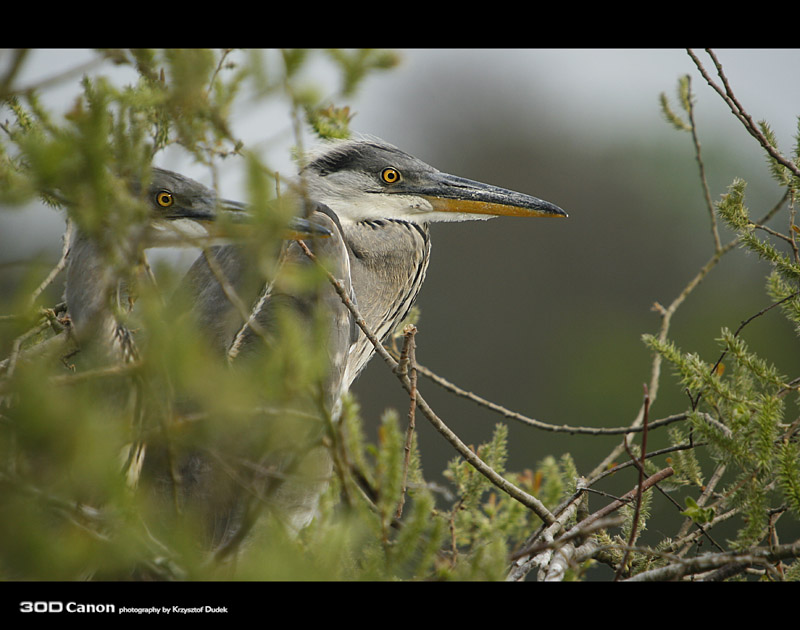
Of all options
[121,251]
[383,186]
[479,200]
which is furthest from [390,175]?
[121,251]

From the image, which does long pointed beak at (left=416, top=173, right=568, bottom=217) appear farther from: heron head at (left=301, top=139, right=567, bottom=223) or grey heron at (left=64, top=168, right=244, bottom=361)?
grey heron at (left=64, top=168, right=244, bottom=361)

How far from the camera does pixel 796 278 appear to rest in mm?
1968

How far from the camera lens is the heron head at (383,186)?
308 centimetres

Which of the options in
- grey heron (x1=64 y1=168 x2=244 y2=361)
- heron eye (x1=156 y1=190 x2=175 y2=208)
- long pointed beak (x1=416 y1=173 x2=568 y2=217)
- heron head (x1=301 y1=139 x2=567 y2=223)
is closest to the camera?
grey heron (x1=64 y1=168 x2=244 y2=361)

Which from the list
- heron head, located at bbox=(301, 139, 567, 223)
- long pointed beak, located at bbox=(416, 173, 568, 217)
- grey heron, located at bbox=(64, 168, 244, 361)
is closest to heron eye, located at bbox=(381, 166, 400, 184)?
heron head, located at bbox=(301, 139, 567, 223)

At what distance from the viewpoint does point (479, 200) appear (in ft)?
9.91

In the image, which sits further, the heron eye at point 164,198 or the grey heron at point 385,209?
the grey heron at point 385,209

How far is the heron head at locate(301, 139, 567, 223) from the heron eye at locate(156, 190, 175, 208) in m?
0.82

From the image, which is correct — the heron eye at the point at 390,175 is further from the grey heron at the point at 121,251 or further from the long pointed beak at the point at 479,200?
the grey heron at the point at 121,251

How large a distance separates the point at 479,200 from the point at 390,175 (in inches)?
15.1

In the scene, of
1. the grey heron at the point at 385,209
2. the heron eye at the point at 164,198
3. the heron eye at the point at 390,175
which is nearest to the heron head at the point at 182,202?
the heron eye at the point at 164,198

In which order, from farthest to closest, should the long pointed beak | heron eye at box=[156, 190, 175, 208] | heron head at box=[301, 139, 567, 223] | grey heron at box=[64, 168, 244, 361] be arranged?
heron head at box=[301, 139, 567, 223]
the long pointed beak
heron eye at box=[156, 190, 175, 208]
grey heron at box=[64, 168, 244, 361]

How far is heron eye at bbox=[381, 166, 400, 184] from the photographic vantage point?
3145mm
